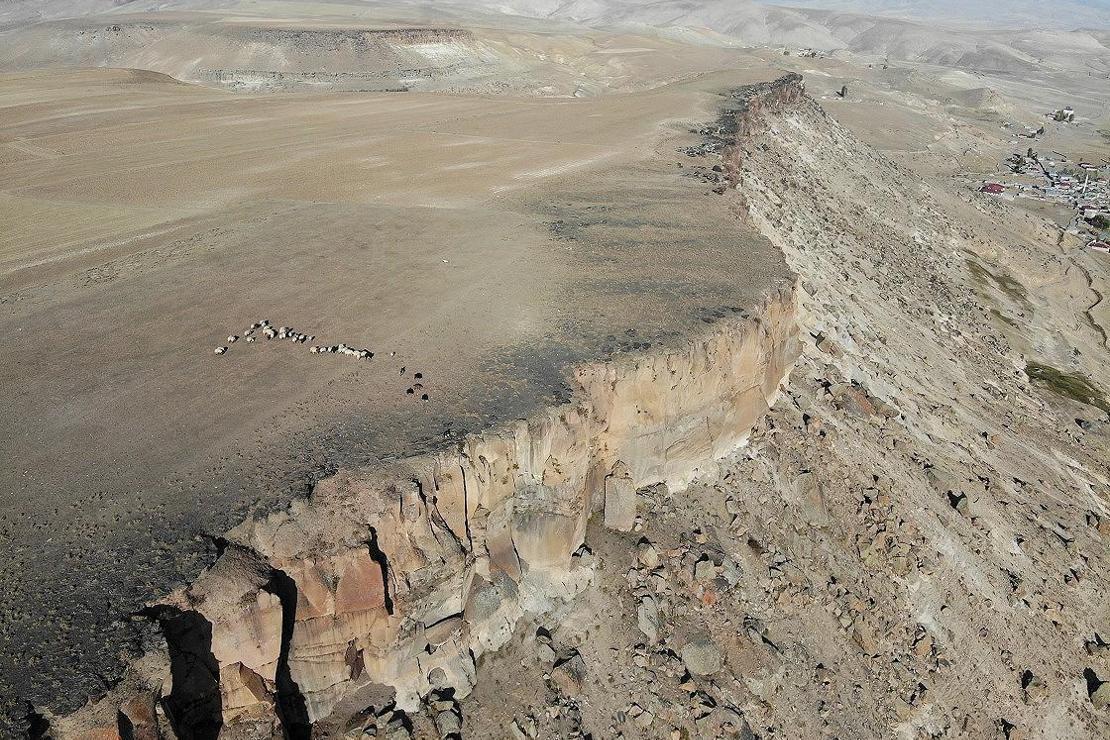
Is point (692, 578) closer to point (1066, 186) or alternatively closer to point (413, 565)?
point (413, 565)

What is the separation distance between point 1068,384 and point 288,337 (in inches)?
1498

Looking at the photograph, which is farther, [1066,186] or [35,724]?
[1066,186]

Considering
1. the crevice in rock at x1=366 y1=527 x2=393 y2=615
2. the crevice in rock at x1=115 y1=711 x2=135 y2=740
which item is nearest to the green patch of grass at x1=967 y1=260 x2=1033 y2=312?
the crevice in rock at x1=366 y1=527 x2=393 y2=615

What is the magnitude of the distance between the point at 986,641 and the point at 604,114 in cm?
3963

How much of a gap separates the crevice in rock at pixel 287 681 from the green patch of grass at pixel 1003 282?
46.7 metres

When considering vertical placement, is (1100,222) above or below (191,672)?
below

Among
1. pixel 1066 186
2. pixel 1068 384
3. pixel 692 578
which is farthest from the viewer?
pixel 1066 186

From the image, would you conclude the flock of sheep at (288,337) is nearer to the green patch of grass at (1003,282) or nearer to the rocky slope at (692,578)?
the rocky slope at (692,578)

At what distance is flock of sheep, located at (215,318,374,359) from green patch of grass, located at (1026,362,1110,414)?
34.7 metres

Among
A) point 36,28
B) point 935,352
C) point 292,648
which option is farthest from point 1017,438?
point 36,28

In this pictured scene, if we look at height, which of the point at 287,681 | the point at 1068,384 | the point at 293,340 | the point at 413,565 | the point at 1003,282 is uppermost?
the point at 293,340

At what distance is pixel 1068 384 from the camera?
36000 mm

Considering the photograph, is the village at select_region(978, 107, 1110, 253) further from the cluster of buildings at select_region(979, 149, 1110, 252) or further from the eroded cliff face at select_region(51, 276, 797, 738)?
the eroded cliff face at select_region(51, 276, 797, 738)

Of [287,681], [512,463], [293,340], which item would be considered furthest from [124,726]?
[293,340]
